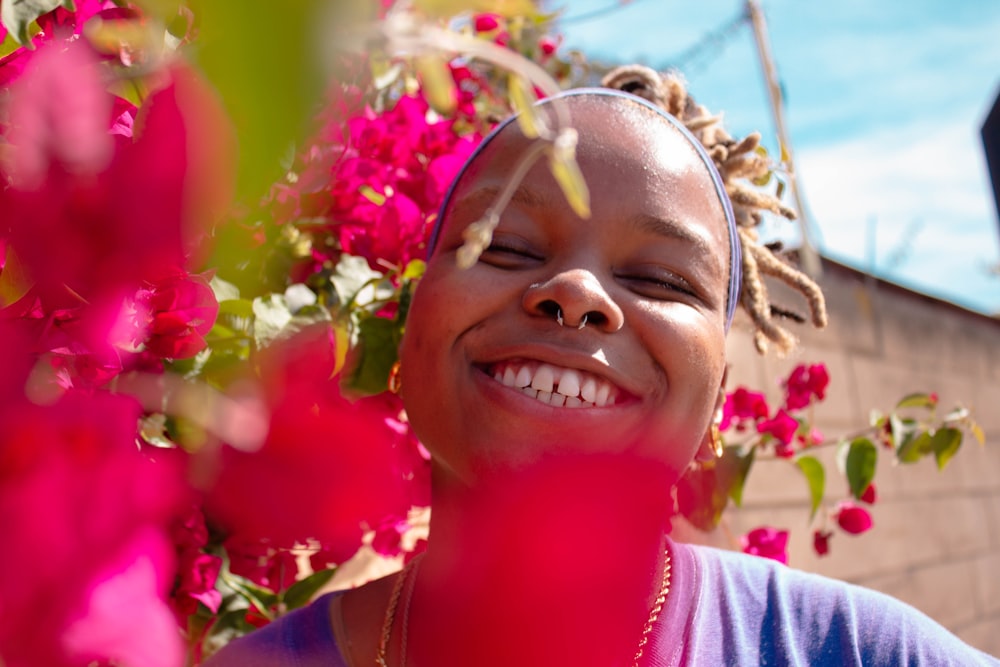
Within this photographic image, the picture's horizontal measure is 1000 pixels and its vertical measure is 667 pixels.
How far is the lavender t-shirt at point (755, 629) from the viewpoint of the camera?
966 mm

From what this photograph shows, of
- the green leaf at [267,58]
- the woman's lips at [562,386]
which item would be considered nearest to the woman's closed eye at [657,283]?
the woman's lips at [562,386]

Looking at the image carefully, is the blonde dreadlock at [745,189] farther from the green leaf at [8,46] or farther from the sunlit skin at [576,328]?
the green leaf at [8,46]

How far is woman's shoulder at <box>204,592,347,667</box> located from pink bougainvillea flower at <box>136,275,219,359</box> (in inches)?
22.0

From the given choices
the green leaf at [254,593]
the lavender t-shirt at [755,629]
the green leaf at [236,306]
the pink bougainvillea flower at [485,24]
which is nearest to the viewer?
the green leaf at [236,306]

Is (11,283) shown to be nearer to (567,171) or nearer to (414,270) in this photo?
(567,171)

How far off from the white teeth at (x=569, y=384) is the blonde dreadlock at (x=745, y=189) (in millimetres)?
507

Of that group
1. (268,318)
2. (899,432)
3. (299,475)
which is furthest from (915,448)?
(299,475)

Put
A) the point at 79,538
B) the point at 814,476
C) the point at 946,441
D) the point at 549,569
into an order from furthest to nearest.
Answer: the point at 946,441 < the point at 814,476 < the point at 549,569 < the point at 79,538

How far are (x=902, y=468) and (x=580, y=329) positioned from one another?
2.69m

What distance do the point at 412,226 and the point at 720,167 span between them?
0.45 meters

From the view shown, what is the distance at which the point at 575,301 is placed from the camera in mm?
890

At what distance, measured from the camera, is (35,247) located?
268 millimetres

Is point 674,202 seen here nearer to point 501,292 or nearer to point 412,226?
point 501,292

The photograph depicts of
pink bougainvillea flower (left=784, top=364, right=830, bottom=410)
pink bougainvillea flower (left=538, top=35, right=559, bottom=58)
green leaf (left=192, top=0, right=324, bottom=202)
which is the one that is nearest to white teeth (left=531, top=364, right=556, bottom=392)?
green leaf (left=192, top=0, right=324, bottom=202)
